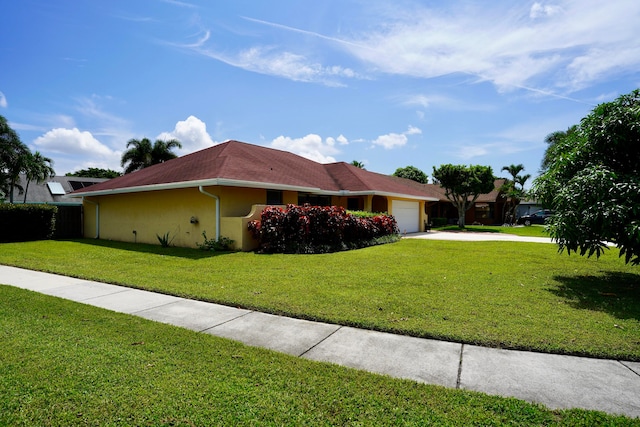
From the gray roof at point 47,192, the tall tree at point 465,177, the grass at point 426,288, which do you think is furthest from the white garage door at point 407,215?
the gray roof at point 47,192

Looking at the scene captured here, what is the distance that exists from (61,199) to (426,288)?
35.4 meters

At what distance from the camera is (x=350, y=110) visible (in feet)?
54.1

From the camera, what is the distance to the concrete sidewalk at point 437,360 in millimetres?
2900

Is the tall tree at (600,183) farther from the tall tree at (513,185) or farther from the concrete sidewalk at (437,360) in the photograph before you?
the tall tree at (513,185)

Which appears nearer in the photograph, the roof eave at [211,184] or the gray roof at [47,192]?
the roof eave at [211,184]

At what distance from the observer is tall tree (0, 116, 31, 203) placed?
23406mm

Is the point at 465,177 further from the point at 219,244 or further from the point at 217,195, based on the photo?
the point at 219,244

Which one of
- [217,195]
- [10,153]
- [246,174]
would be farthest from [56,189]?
[246,174]

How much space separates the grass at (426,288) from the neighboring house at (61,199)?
8.97m

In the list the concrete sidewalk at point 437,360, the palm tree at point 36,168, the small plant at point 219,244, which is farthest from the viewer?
the palm tree at point 36,168

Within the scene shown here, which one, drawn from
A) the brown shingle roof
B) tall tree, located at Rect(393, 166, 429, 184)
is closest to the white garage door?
the brown shingle roof

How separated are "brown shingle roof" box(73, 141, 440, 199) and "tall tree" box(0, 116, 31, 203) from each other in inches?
375

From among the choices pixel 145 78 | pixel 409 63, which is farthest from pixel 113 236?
pixel 409 63

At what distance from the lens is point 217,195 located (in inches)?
507
